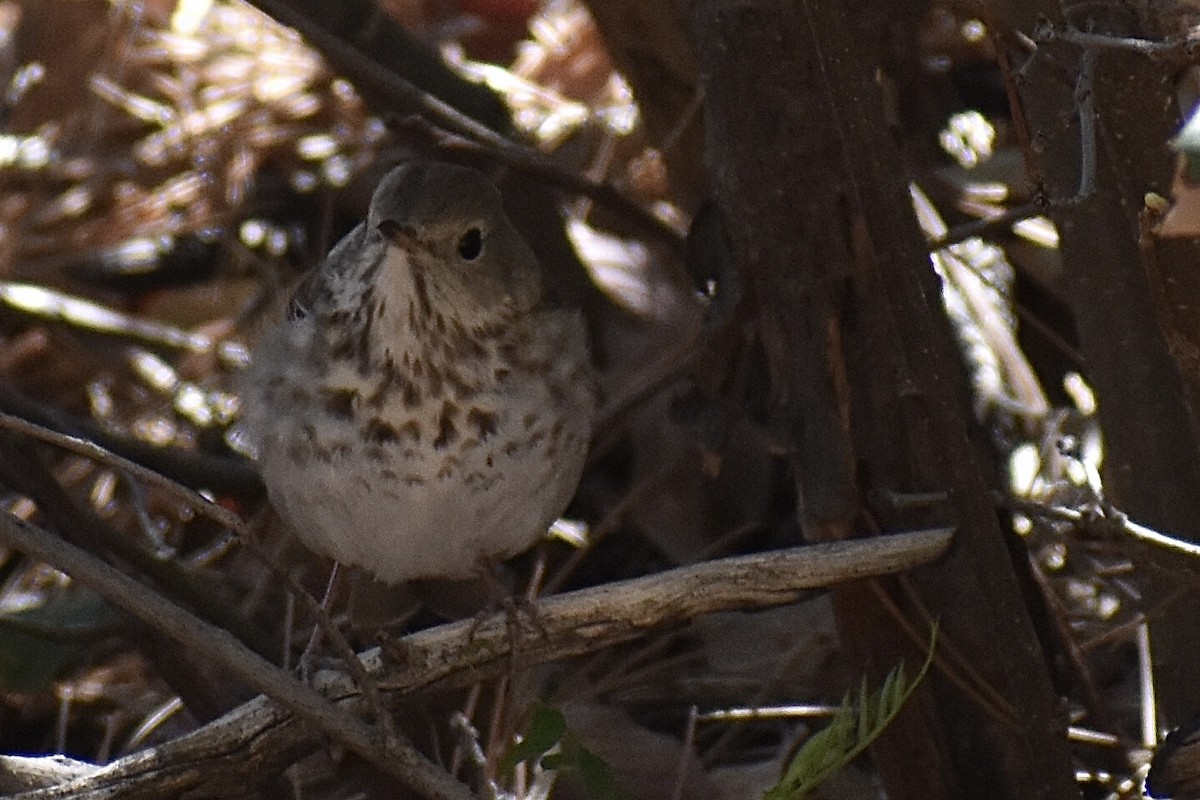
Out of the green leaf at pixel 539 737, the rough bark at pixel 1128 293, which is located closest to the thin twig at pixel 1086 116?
the rough bark at pixel 1128 293

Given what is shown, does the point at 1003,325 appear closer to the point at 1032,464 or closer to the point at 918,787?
the point at 1032,464

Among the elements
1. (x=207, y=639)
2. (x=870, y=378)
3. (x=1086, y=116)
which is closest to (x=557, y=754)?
(x=207, y=639)

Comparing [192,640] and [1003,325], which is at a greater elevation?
[192,640]

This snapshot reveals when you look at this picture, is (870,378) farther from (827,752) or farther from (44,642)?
(44,642)

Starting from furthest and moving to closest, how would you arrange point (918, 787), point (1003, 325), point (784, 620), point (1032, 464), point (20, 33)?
point (20, 33)
point (1003, 325)
point (1032, 464)
point (784, 620)
point (918, 787)

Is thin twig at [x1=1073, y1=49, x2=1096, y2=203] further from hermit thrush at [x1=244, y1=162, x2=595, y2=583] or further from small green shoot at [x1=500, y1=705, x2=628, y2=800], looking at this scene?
hermit thrush at [x1=244, y1=162, x2=595, y2=583]

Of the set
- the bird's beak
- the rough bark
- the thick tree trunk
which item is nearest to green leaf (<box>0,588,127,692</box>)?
the bird's beak

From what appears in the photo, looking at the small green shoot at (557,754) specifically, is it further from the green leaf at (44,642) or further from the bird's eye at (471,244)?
the green leaf at (44,642)

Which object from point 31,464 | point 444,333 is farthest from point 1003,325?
point 31,464
